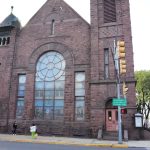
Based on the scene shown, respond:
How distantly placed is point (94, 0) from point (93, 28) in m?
3.50

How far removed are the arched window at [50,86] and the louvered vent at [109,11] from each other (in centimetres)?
642

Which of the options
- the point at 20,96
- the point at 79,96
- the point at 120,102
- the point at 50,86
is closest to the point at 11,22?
the point at 20,96

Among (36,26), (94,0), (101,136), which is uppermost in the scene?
(94,0)

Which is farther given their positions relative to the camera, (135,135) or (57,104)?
(57,104)

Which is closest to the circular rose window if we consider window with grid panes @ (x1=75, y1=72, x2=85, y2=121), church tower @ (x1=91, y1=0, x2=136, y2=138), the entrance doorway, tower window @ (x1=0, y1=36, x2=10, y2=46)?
window with grid panes @ (x1=75, y1=72, x2=85, y2=121)

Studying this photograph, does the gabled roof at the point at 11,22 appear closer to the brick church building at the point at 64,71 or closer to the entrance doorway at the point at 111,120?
the brick church building at the point at 64,71

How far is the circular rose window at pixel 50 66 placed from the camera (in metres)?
26.7

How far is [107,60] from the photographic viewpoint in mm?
24984

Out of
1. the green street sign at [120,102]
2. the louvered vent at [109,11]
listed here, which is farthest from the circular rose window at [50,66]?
the green street sign at [120,102]

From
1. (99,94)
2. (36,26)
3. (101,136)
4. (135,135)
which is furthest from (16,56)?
(135,135)

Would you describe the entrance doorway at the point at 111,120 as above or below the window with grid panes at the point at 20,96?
below

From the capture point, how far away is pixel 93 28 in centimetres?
2611

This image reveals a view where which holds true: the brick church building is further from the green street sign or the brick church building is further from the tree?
the tree

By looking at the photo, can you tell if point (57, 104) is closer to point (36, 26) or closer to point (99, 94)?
point (99, 94)
